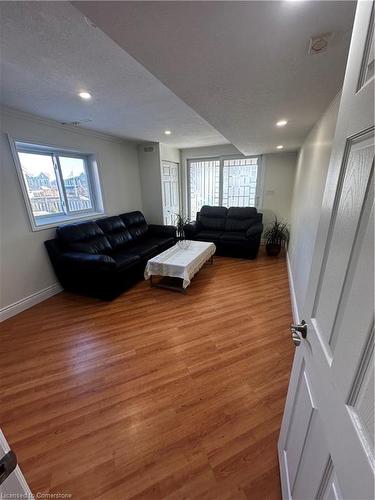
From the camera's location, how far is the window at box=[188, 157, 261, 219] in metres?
5.14

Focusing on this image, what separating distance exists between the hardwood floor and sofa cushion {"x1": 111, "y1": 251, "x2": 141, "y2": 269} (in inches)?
21.2

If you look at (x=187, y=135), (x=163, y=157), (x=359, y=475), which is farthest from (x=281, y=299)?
(x=163, y=157)

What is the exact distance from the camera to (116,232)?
12.9ft

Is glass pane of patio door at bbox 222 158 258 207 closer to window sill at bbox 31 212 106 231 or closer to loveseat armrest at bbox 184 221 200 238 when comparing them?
loveseat armrest at bbox 184 221 200 238

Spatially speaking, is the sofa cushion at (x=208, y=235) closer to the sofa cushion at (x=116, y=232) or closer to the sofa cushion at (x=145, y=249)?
the sofa cushion at (x=145, y=249)

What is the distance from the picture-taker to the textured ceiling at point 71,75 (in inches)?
45.7

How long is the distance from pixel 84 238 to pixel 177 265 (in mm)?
1609

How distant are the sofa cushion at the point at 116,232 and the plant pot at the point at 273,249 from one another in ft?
9.43

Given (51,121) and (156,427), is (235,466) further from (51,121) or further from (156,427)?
(51,121)

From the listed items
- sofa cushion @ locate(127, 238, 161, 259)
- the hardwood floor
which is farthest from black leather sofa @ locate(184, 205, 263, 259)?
the hardwood floor

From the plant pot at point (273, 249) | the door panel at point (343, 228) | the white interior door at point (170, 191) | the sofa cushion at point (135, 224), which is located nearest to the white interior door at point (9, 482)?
the door panel at point (343, 228)

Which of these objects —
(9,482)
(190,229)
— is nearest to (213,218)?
(190,229)

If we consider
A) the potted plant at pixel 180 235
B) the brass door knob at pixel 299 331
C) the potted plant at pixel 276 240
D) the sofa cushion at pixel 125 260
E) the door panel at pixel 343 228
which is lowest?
the potted plant at pixel 276 240

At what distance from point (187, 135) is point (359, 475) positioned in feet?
14.4
